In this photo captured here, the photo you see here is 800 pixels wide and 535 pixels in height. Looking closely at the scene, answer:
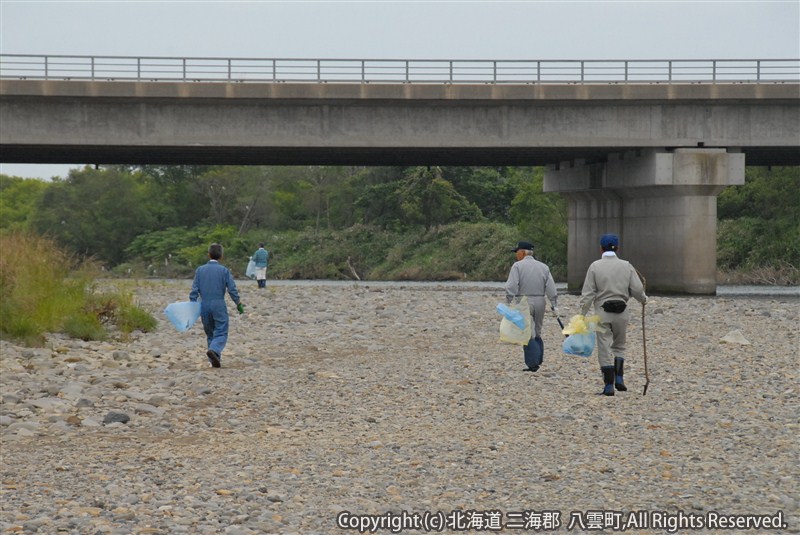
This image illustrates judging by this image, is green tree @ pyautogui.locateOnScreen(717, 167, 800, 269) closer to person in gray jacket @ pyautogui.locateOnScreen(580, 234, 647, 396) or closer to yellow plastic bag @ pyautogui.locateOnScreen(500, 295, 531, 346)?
yellow plastic bag @ pyautogui.locateOnScreen(500, 295, 531, 346)

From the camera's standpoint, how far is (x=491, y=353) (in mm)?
18344

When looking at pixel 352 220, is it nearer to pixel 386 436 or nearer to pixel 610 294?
pixel 610 294

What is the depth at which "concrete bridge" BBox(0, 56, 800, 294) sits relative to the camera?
1468 inches

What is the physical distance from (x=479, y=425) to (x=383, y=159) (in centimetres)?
3361

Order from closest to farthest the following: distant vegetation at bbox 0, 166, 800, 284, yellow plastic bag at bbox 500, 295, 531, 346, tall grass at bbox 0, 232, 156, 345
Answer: yellow plastic bag at bbox 500, 295, 531, 346 < tall grass at bbox 0, 232, 156, 345 < distant vegetation at bbox 0, 166, 800, 284

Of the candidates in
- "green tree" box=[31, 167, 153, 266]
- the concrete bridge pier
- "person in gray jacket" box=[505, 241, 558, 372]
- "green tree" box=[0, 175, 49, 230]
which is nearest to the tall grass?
"person in gray jacket" box=[505, 241, 558, 372]

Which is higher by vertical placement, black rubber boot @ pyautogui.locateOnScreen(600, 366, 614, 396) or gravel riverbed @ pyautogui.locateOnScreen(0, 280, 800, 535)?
black rubber boot @ pyautogui.locateOnScreen(600, 366, 614, 396)

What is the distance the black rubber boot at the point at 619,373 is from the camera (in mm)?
13312

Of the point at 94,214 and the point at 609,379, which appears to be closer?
the point at 609,379

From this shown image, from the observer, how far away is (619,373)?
43.9 ft

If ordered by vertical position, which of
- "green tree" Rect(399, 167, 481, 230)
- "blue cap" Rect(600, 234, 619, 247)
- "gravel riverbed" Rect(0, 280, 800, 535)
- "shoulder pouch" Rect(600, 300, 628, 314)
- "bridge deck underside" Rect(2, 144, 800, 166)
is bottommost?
"gravel riverbed" Rect(0, 280, 800, 535)

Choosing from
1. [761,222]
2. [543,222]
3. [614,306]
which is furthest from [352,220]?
[614,306]

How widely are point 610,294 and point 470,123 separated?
2657 cm

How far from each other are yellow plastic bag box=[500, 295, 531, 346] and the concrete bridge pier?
84.0 feet
